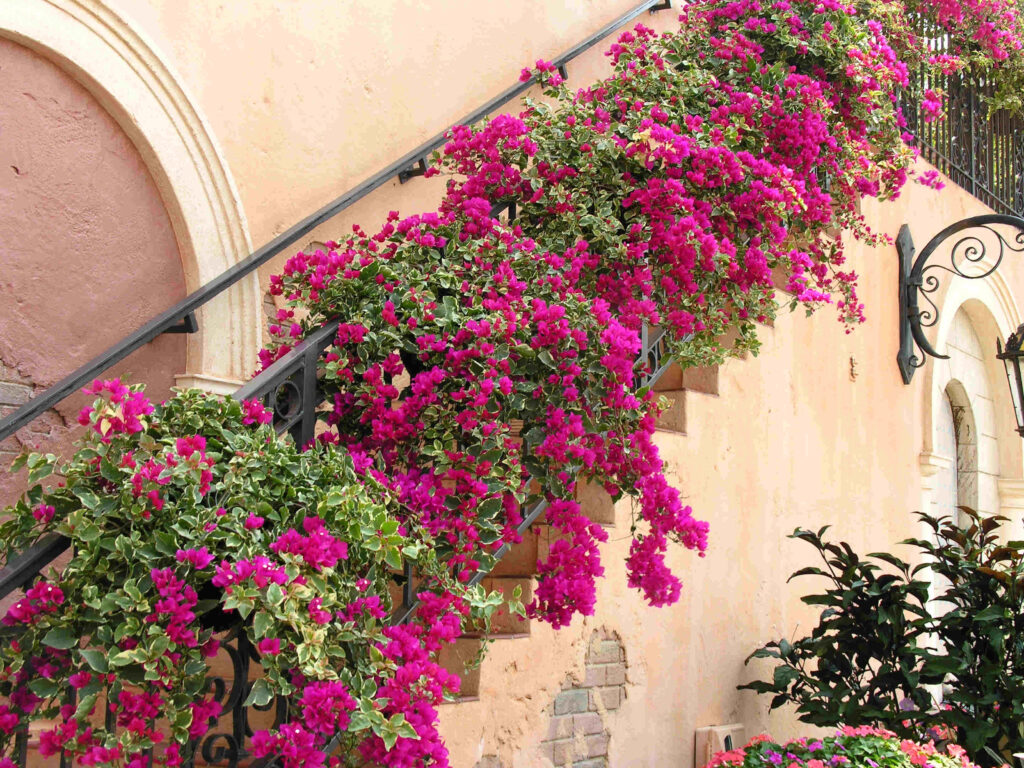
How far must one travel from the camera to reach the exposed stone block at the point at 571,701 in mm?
3463

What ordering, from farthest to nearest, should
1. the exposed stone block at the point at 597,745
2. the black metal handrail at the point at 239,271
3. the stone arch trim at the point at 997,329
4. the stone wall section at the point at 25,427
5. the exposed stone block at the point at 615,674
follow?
1. the stone arch trim at the point at 997,329
2. the exposed stone block at the point at 615,674
3. the exposed stone block at the point at 597,745
4. the stone wall section at the point at 25,427
5. the black metal handrail at the point at 239,271

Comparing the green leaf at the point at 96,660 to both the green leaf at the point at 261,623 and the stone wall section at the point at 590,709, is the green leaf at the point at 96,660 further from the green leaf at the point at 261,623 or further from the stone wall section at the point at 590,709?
the stone wall section at the point at 590,709

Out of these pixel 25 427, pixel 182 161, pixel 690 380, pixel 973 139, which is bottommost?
pixel 25 427

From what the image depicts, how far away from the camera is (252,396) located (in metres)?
2.43

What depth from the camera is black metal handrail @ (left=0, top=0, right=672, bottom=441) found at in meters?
3.28

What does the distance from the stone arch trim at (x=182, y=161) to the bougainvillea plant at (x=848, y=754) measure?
2.36 metres

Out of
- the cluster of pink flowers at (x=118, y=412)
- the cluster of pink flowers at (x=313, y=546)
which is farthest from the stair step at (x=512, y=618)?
the cluster of pink flowers at (x=118, y=412)

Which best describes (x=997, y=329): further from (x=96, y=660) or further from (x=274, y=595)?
(x=96, y=660)

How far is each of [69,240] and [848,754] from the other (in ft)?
10.6

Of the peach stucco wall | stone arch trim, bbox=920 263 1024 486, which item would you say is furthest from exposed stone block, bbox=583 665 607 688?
stone arch trim, bbox=920 263 1024 486

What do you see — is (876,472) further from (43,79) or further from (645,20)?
(43,79)

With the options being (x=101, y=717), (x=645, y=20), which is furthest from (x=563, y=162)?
(x=645, y=20)

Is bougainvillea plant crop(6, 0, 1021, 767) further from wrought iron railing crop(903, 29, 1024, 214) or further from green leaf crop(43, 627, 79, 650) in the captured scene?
wrought iron railing crop(903, 29, 1024, 214)

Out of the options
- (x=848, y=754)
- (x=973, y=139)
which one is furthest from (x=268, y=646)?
(x=973, y=139)
